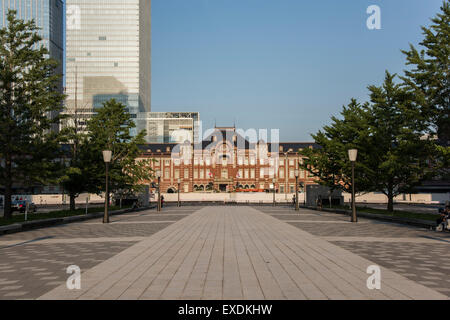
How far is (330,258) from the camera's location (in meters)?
9.63

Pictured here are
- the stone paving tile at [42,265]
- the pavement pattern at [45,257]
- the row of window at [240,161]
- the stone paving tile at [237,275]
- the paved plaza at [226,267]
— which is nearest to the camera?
the stone paving tile at [237,275]

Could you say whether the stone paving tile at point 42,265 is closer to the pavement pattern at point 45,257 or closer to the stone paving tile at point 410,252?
the pavement pattern at point 45,257

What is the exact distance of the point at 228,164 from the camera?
98.0 m

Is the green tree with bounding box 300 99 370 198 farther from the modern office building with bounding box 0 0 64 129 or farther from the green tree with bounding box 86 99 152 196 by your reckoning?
the modern office building with bounding box 0 0 64 129

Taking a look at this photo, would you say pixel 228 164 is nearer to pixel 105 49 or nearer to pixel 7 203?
pixel 7 203

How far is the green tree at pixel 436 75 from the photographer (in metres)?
19.7

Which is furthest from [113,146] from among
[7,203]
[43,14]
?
[43,14]

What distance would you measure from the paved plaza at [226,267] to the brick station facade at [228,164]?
83659mm

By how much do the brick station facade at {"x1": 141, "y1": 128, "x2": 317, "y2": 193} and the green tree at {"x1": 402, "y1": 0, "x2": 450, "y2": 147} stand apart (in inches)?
3005

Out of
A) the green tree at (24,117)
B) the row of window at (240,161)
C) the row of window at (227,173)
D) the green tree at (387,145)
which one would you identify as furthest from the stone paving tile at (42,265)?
the row of window at (240,161)

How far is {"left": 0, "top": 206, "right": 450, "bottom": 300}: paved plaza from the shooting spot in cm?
636

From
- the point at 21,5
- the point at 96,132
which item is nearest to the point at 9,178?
the point at 96,132
